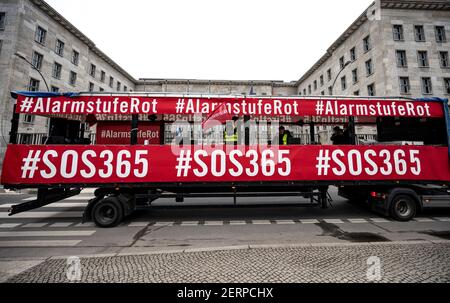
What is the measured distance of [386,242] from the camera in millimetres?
4926

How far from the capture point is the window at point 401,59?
24.1m

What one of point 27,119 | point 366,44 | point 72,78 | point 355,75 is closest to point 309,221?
point 27,119

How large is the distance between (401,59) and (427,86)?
435cm

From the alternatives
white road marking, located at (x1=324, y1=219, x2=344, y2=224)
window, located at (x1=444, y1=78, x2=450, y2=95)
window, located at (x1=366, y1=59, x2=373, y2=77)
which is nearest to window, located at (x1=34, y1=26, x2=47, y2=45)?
white road marking, located at (x1=324, y1=219, x2=344, y2=224)

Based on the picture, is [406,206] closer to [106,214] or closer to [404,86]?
[106,214]

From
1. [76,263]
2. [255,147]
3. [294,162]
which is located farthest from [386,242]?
[76,263]

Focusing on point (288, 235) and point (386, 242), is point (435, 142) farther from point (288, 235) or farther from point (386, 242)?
point (288, 235)

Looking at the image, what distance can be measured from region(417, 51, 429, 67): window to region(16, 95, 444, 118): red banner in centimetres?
2467

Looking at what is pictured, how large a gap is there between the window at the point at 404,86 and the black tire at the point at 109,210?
99.6 feet

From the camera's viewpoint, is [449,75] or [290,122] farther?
[449,75]

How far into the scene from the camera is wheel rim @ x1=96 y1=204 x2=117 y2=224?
6562mm

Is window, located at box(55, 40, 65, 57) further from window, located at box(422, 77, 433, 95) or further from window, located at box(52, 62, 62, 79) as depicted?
window, located at box(422, 77, 433, 95)

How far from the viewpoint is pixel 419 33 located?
25047mm
